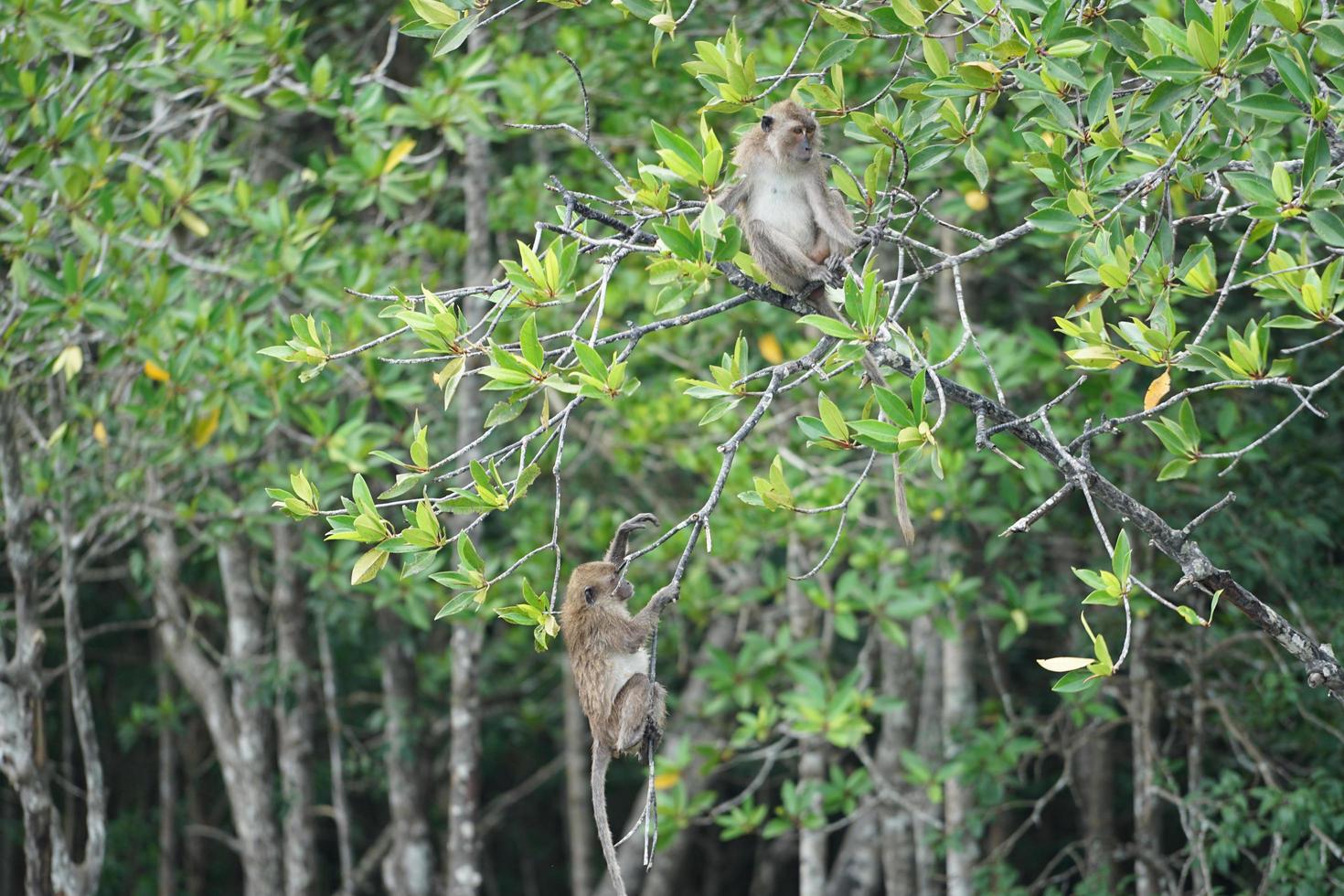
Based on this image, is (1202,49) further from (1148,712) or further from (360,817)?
(360,817)

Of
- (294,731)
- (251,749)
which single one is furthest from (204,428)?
(294,731)

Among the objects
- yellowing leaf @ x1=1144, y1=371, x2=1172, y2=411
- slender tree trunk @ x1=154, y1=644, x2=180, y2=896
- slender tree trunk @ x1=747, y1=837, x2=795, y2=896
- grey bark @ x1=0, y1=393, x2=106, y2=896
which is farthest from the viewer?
slender tree trunk @ x1=747, y1=837, x2=795, y2=896

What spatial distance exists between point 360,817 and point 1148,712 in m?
9.16

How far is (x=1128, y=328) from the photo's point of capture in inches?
131

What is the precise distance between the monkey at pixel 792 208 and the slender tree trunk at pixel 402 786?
4.75m

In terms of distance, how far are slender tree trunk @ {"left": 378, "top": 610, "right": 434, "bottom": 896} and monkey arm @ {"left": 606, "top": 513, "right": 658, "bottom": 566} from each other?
13.7 feet

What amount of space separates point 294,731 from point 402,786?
73 centimetres

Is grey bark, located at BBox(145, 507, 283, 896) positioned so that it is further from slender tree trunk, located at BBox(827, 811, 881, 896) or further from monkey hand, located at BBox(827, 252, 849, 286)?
monkey hand, located at BBox(827, 252, 849, 286)

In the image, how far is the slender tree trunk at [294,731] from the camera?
8367 mm

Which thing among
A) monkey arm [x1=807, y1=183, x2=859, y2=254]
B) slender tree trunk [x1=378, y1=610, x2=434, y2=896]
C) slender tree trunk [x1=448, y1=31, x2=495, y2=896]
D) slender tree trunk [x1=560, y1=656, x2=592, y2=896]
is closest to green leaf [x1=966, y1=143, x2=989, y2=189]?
monkey arm [x1=807, y1=183, x2=859, y2=254]

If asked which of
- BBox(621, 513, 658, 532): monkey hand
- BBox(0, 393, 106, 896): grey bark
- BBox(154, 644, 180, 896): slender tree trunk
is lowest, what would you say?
BBox(154, 644, 180, 896): slender tree trunk

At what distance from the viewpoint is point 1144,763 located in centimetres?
674

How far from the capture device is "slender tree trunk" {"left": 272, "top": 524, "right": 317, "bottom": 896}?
329 inches

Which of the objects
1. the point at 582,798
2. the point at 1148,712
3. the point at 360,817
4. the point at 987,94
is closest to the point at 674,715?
the point at 582,798
